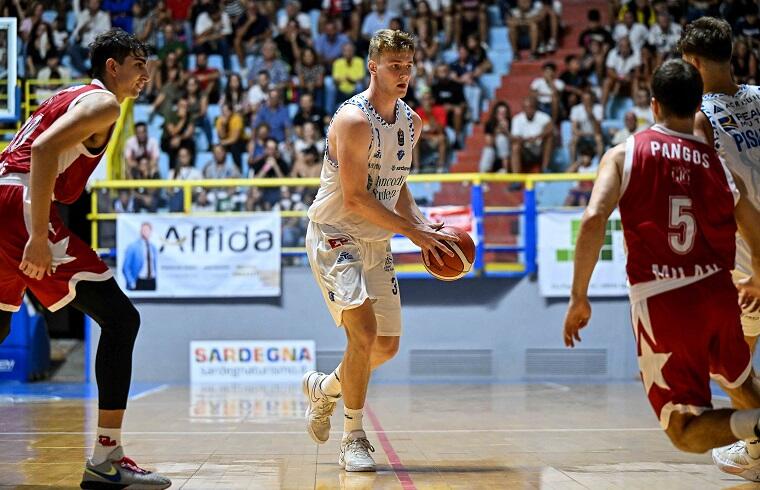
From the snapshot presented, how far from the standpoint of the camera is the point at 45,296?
14.5 feet

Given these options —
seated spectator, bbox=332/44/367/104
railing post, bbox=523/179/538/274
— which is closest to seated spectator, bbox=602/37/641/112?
railing post, bbox=523/179/538/274

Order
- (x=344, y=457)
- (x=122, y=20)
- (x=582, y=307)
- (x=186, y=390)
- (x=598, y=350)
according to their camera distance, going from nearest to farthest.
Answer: (x=582, y=307)
(x=344, y=457)
(x=186, y=390)
(x=598, y=350)
(x=122, y=20)

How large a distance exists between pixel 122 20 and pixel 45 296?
12.2 metres

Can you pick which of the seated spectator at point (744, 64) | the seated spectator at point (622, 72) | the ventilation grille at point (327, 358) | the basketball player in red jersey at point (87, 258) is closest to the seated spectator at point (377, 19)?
the seated spectator at point (622, 72)

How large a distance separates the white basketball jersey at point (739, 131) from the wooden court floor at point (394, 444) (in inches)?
57.1

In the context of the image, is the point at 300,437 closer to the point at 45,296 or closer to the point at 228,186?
the point at 45,296

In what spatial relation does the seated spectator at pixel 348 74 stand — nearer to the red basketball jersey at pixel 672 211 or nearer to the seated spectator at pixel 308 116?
the seated spectator at pixel 308 116

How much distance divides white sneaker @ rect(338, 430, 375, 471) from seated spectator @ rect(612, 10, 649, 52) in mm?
11124

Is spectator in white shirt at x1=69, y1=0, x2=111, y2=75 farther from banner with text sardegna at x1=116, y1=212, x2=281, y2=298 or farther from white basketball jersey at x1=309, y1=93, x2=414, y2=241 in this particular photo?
white basketball jersey at x1=309, y1=93, x2=414, y2=241

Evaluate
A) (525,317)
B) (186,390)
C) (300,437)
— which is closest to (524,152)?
(525,317)

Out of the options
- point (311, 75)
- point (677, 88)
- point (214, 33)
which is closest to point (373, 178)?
point (677, 88)

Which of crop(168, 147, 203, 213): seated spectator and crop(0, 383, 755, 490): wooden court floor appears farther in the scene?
crop(168, 147, 203, 213): seated spectator

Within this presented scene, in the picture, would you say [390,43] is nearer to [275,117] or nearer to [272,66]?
[275,117]

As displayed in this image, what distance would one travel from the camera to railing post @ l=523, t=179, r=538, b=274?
12.2 meters
